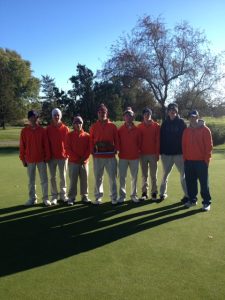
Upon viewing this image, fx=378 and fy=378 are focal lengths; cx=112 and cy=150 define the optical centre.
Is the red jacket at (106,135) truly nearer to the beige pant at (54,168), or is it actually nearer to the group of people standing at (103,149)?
the group of people standing at (103,149)

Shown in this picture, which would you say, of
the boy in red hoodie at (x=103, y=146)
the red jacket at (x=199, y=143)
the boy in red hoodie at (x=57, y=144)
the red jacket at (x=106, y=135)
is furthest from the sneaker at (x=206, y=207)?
the boy in red hoodie at (x=57, y=144)

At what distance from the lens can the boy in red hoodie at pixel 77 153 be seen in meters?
8.11

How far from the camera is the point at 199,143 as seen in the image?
758 cm

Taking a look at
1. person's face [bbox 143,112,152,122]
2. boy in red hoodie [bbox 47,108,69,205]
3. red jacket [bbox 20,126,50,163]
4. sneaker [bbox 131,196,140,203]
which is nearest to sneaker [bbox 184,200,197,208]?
sneaker [bbox 131,196,140,203]

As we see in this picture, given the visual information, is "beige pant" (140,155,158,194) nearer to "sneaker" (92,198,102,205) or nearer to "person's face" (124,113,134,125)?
"person's face" (124,113,134,125)

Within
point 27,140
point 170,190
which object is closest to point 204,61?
point 170,190

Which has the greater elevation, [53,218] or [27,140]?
[27,140]

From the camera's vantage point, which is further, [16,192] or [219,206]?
[16,192]

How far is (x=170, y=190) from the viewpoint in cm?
955

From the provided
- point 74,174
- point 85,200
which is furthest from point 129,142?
point 85,200

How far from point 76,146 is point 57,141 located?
44 cm

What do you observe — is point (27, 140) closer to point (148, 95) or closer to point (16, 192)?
point (16, 192)

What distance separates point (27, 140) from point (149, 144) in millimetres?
2668

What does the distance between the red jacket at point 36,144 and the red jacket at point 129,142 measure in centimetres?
159
